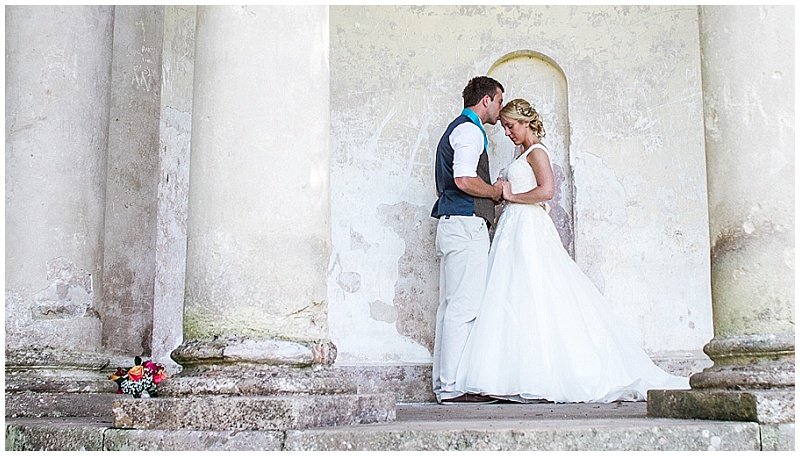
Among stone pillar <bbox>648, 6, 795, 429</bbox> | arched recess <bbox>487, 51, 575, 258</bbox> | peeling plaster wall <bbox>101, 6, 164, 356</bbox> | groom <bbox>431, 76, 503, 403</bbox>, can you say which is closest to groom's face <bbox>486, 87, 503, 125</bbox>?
Result: groom <bbox>431, 76, 503, 403</bbox>

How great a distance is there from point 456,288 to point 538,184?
83cm

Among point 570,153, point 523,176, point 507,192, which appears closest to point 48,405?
point 507,192


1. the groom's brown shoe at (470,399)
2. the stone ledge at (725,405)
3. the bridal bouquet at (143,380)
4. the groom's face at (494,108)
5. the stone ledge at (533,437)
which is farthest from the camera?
the groom's face at (494,108)

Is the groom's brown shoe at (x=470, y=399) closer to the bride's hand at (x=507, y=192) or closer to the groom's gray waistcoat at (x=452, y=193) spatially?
the groom's gray waistcoat at (x=452, y=193)

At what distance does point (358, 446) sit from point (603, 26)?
184 inches

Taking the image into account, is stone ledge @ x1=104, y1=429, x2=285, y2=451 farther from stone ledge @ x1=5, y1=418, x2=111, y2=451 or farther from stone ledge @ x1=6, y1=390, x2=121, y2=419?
stone ledge @ x1=6, y1=390, x2=121, y2=419

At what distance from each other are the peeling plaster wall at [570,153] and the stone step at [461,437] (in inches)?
123

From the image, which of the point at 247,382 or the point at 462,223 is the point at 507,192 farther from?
the point at 247,382

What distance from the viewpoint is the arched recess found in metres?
6.84

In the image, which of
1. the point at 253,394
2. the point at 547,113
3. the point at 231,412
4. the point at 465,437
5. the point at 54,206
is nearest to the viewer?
the point at 465,437

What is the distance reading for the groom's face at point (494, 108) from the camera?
631 centimetres

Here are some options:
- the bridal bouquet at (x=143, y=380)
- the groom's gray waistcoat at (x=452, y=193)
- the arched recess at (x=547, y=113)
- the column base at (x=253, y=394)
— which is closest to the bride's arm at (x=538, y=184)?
the groom's gray waistcoat at (x=452, y=193)

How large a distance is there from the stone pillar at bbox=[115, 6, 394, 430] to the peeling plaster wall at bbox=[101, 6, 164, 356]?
6.66ft

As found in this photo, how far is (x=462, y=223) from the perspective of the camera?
607cm
